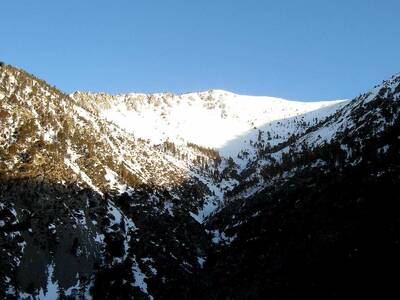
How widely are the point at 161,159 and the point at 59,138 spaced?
284ft

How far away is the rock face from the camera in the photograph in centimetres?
7069

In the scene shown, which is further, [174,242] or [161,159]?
[161,159]

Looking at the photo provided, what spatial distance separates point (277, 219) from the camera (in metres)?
104

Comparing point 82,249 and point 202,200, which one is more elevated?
point 202,200

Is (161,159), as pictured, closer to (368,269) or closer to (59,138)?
(59,138)

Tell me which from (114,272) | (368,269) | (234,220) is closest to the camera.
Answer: (368,269)

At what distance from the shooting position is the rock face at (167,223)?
70688 mm

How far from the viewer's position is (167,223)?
117m

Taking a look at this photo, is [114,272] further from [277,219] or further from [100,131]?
[100,131]

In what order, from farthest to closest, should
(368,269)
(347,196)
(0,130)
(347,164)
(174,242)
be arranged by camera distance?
(347,164) → (174,242) → (0,130) → (347,196) → (368,269)

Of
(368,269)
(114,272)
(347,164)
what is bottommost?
(368,269)

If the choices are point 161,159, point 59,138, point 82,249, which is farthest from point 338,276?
point 161,159

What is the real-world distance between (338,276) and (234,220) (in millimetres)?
64185

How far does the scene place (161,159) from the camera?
199 m
